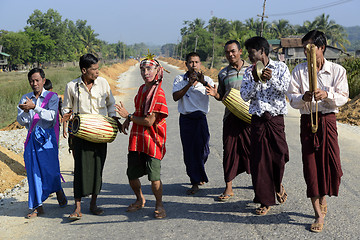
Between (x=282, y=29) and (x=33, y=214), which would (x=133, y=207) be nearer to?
(x=33, y=214)

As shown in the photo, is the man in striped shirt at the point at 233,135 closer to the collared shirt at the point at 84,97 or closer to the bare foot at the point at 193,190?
the bare foot at the point at 193,190

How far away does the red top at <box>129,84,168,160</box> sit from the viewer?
14.0 ft

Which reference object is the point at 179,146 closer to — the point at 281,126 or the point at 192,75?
the point at 192,75

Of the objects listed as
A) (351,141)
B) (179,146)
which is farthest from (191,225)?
(351,141)

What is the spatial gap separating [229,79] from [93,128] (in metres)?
1.86

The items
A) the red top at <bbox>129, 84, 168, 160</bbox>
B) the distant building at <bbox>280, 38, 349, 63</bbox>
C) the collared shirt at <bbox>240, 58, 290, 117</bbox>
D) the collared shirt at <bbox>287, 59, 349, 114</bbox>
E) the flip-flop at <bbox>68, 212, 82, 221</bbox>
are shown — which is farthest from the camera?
the distant building at <bbox>280, 38, 349, 63</bbox>

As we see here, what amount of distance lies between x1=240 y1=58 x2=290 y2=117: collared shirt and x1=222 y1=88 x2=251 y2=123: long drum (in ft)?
1.37

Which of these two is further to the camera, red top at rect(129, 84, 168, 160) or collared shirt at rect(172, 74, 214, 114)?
collared shirt at rect(172, 74, 214, 114)

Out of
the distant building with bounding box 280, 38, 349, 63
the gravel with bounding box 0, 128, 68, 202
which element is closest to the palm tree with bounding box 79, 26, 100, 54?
the distant building with bounding box 280, 38, 349, 63

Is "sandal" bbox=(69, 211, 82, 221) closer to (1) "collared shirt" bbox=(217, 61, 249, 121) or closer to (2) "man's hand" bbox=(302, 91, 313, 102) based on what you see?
(1) "collared shirt" bbox=(217, 61, 249, 121)

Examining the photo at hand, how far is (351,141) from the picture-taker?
A: 8.52 m

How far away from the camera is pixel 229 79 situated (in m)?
4.96

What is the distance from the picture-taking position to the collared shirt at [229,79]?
4.91 meters

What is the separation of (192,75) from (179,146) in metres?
3.78
